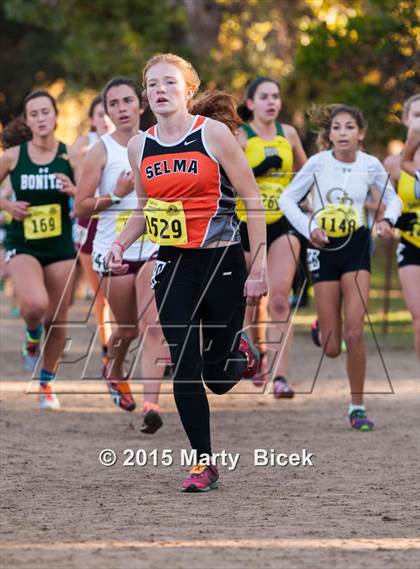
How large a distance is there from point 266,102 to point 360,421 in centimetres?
279

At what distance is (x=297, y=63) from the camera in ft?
55.3

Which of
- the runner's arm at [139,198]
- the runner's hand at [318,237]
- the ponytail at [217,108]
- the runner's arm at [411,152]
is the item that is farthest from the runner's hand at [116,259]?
the runner's arm at [411,152]

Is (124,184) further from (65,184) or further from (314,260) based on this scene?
(314,260)

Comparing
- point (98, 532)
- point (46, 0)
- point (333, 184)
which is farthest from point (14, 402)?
point (46, 0)

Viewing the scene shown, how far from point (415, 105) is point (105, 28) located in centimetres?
1780

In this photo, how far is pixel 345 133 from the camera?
365 inches

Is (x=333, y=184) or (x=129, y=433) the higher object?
(x=333, y=184)

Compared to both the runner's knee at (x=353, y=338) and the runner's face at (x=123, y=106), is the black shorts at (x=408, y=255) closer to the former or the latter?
the runner's knee at (x=353, y=338)

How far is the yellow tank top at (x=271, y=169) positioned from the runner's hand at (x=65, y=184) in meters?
1.46

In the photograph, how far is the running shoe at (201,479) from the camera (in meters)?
6.82

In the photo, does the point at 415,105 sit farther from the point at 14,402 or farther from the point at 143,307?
the point at 14,402

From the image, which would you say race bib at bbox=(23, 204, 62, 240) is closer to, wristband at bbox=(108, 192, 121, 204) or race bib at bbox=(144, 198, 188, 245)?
wristband at bbox=(108, 192, 121, 204)

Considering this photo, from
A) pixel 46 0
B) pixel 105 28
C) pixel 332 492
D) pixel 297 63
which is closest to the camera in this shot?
pixel 332 492

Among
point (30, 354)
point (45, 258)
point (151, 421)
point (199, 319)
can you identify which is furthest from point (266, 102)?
point (199, 319)
